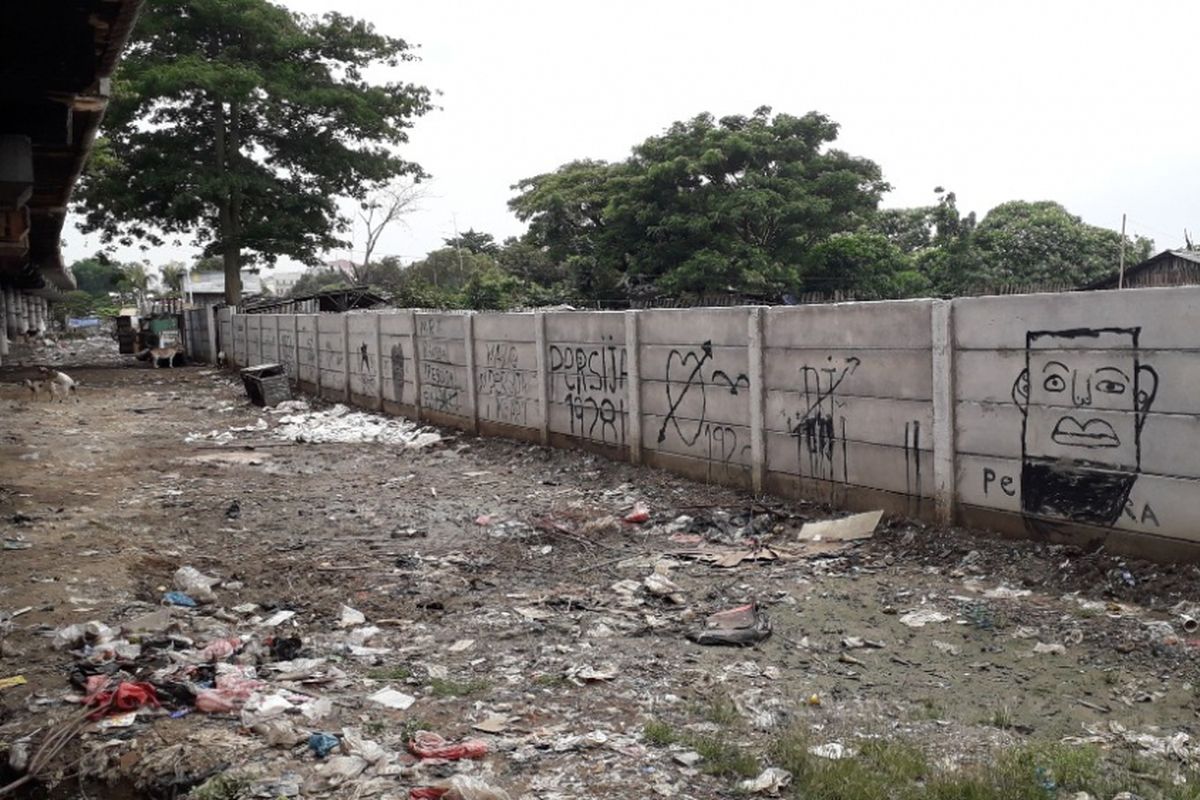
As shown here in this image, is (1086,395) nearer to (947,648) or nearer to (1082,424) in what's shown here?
(1082,424)

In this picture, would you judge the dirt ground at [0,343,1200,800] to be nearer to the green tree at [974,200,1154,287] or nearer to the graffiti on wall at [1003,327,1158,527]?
the graffiti on wall at [1003,327,1158,527]

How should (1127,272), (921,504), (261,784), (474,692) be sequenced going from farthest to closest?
(1127,272)
(921,504)
(474,692)
(261,784)

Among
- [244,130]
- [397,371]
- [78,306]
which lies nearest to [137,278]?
[78,306]

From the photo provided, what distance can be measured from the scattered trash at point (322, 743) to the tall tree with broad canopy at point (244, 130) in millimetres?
26273

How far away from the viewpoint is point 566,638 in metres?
4.95

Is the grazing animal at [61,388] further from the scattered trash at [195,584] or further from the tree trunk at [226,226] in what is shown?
the scattered trash at [195,584]

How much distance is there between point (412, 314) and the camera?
1402 cm

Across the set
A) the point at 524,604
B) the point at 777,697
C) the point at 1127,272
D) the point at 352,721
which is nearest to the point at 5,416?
the point at 524,604

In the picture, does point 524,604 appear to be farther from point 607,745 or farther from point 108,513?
point 108,513

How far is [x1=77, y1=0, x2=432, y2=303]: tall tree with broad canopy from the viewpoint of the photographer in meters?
27.3

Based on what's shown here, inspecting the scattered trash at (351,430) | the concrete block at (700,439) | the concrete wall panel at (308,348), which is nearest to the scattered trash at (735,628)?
the concrete block at (700,439)

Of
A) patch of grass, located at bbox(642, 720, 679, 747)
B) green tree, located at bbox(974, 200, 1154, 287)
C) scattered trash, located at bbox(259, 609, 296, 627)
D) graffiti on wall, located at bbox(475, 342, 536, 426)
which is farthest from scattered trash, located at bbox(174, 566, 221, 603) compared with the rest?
green tree, located at bbox(974, 200, 1154, 287)

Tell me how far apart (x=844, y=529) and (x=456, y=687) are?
3401 mm

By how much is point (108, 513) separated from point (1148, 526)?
7945 millimetres
